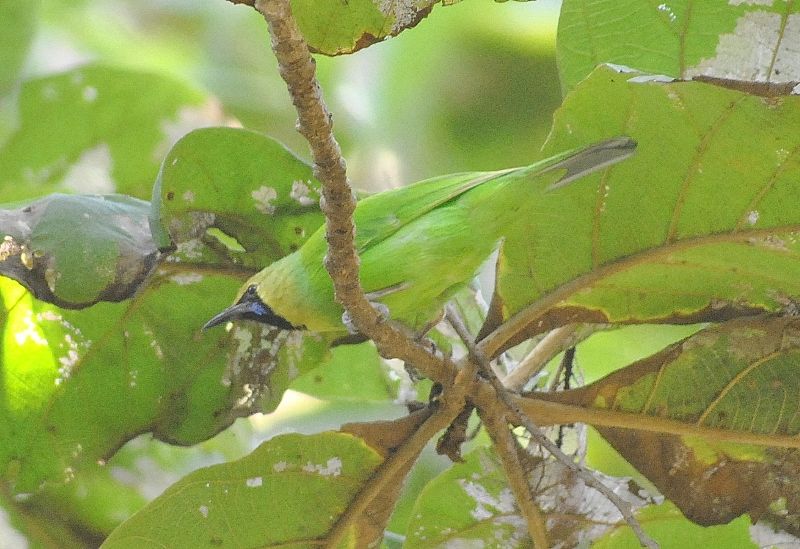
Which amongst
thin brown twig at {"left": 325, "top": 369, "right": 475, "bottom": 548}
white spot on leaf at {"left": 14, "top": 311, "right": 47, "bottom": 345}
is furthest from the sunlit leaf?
white spot on leaf at {"left": 14, "top": 311, "right": 47, "bottom": 345}

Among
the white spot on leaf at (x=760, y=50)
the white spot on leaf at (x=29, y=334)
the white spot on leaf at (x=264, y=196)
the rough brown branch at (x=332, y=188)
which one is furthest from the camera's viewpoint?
the white spot on leaf at (x=29, y=334)

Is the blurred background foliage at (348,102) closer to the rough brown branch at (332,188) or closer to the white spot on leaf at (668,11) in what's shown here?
the rough brown branch at (332,188)

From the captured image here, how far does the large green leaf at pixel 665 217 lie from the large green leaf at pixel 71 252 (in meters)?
0.77

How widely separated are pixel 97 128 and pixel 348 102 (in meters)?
→ 1.13

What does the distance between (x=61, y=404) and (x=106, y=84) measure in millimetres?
1066

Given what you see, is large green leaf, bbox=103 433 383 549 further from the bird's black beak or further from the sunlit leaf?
the sunlit leaf

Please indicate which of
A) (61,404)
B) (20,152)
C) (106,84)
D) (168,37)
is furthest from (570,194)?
(168,37)

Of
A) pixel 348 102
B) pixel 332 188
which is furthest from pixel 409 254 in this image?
pixel 348 102

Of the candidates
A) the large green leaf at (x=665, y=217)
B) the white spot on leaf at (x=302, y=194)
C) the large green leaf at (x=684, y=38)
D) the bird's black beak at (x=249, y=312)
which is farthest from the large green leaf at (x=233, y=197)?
the large green leaf at (x=684, y=38)

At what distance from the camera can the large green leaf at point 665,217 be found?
1.66 meters

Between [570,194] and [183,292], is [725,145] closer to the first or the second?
[570,194]

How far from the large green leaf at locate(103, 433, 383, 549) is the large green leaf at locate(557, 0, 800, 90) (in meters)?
0.98

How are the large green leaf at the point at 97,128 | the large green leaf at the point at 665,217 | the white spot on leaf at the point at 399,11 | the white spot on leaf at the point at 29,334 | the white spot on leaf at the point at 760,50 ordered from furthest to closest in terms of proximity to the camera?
the large green leaf at the point at 97,128
the white spot on leaf at the point at 29,334
the white spot on leaf at the point at 760,50
the large green leaf at the point at 665,217
the white spot on leaf at the point at 399,11

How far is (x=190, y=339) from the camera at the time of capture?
2188 mm
